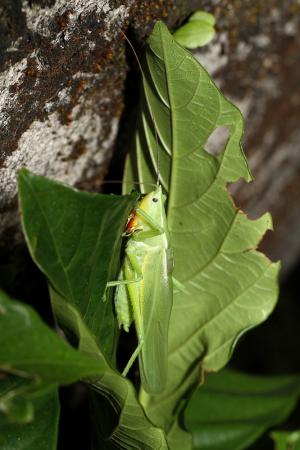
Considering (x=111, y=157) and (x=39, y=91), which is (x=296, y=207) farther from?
(x=39, y=91)

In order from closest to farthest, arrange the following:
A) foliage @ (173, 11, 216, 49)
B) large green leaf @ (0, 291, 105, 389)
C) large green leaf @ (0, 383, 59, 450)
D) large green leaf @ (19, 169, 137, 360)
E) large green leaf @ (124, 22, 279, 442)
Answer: large green leaf @ (0, 291, 105, 389)
large green leaf @ (19, 169, 137, 360)
large green leaf @ (0, 383, 59, 450)
large green leaf @ (124, 22, 279, 442)
foliage @ (173, 11, 216, 49)

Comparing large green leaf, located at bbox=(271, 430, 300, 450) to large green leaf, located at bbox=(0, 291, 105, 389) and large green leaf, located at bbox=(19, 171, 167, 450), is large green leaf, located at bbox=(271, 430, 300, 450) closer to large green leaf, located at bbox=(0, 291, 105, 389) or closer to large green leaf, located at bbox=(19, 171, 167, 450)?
large green leaf, located at bbox=(19, 171, 167, 450)

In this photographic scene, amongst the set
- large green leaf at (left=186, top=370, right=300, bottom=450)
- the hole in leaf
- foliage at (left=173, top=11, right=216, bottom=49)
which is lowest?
large green leaf at (left=186, top=370, right=300, bottom=450)

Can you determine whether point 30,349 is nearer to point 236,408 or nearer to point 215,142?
point 215,142

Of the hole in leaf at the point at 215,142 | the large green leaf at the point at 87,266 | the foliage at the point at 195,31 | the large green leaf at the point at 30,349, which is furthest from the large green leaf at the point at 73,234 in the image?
the foliage at the point at 195,31

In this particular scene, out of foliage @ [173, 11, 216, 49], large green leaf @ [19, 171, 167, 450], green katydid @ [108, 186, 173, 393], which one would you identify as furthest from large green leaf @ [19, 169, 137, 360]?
foliage @ [173, 11, 216, 49]

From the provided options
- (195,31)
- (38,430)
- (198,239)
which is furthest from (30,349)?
(195,31)

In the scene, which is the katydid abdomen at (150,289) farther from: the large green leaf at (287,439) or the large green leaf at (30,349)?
the large green leaf at (30,349)
